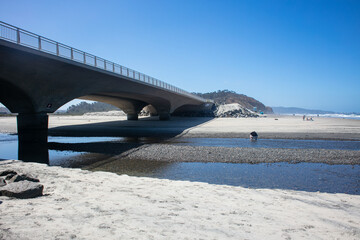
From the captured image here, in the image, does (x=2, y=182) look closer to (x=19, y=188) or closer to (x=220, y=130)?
(x=19, y=188)

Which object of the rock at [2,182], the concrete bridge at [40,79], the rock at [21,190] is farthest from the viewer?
the concrete bridge at [40,79]

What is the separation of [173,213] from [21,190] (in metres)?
3.38

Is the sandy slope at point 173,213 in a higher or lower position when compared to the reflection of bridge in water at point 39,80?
lower

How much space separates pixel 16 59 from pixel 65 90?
6034 millimetres

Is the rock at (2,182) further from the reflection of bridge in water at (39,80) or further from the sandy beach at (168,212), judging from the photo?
the reflection of bridge in water at (39,80)

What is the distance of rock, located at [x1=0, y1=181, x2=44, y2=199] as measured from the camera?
5.21 m

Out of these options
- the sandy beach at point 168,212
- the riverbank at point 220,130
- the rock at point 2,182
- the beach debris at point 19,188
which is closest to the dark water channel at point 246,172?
the sandy beach at point 168,212

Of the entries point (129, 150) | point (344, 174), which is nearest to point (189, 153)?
point (129, 150)

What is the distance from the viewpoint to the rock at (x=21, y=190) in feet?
17.1

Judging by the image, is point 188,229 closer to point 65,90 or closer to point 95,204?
point 95,204

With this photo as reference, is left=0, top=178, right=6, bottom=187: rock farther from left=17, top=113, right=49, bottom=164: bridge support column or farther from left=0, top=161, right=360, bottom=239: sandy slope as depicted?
left=17, top=113, right=49, bottom=164: bridge support column

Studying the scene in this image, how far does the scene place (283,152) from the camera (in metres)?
14.0

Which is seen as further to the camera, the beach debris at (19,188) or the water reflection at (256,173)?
the water reflection at (256,173)

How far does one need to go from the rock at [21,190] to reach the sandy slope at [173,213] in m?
0.20
